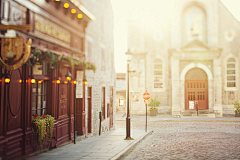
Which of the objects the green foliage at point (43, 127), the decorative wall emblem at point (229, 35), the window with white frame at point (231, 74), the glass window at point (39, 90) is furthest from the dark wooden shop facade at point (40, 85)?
the decorative wall emblem at point (229, 35)

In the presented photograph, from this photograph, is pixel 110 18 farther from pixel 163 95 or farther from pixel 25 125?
pixel 163 95

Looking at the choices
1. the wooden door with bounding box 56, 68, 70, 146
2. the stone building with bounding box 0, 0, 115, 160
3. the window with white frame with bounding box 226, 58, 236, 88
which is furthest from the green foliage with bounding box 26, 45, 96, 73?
the window with white frame with bounding box 226, 58, 236, 88

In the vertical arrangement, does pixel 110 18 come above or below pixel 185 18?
below

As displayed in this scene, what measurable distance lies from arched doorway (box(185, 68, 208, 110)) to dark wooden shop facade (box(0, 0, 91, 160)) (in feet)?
64.8

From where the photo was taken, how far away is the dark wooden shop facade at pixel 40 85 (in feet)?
25.9

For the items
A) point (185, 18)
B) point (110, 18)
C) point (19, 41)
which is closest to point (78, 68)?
point (19, 41)

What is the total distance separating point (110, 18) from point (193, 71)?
15248 mm

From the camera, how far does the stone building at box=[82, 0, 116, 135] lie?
15.1m


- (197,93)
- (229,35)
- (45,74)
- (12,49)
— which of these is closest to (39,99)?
(45,74)

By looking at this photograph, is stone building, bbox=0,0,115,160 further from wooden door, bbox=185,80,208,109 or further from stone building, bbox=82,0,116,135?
wooden door, bbox=185,80,208,109

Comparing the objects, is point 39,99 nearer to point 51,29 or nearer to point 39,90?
point 39,90

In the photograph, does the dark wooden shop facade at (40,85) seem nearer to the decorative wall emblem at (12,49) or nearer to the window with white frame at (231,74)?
the decorative wall emblem at (12,49)

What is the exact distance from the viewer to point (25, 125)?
880 cm

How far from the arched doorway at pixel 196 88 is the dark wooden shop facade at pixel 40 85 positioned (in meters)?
19.7
